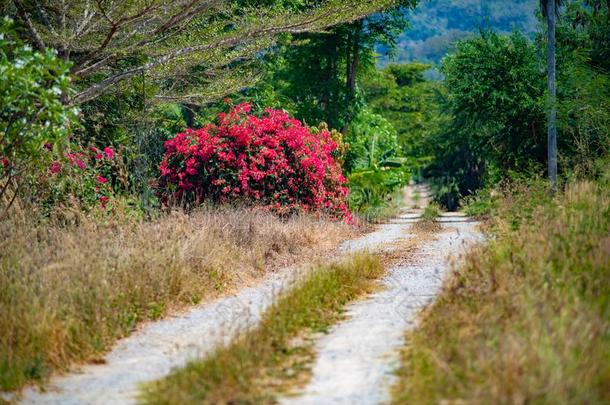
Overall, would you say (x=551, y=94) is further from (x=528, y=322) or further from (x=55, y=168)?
(x=528, y=322)

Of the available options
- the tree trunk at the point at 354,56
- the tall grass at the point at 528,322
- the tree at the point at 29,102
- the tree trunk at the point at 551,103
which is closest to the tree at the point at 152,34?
the tree at the point at 29,102

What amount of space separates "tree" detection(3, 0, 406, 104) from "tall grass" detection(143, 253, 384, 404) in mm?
7569

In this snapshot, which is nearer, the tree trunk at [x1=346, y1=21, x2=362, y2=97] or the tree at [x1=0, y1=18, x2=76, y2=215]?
the tree at [x1=0, y1=18, x2=76, y2=215]

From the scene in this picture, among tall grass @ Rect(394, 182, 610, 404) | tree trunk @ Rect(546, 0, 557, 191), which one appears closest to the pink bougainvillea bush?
tree trunk @ Rect(546, 0, 557, 191)

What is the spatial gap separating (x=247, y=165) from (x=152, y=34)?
3619 mm

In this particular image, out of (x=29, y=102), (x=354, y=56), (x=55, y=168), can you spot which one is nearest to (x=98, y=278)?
(x=29, y=102)

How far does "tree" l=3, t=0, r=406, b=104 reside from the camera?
15.2 meters

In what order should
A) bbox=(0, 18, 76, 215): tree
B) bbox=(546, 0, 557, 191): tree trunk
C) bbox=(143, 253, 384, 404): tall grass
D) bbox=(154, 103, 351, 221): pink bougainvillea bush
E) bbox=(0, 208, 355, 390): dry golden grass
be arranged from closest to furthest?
bbox=(143, 253, 384, 404): tall grass < bbox=(0, 208, 355, 390): dry golden grass < bbox=(0, 18, 76, 215): tree < bbox=(154, 103, 351, 221): pink bougainvillea bush < bbox=(546, 0, 557, 191): tree trunk

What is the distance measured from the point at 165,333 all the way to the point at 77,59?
423 inches

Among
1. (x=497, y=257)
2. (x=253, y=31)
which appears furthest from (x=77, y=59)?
(x=497, y=257)

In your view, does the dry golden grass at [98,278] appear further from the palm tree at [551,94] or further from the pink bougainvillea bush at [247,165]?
the palm tree at [551,94]

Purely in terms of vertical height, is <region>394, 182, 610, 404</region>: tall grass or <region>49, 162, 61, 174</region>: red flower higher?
<region>49, 162, 61, 174</region>: red flower

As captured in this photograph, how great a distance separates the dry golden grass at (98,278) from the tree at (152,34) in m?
4.70

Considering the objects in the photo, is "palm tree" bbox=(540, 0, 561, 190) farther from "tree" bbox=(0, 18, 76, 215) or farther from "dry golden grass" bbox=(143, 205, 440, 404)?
"tree" bbox=(0, 18, 76, 215)
